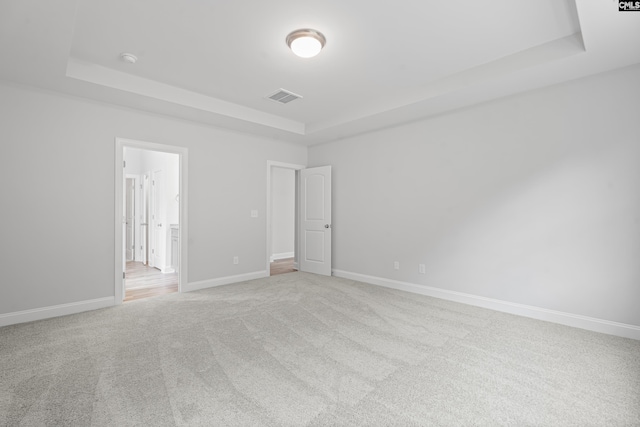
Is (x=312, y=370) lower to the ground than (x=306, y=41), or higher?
lower

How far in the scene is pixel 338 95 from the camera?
398 centimetres

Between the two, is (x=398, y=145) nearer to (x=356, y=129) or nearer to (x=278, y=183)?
(x=356, y=129)

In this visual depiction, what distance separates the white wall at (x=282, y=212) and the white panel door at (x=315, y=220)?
1957 mm

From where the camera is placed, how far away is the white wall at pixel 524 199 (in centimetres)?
290

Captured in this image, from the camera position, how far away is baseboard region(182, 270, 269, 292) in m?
4.50

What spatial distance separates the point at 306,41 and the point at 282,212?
18.9 feet

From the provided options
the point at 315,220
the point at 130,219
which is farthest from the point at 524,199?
the point at 130,219

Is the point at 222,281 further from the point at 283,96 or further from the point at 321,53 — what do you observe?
the point at 321,53

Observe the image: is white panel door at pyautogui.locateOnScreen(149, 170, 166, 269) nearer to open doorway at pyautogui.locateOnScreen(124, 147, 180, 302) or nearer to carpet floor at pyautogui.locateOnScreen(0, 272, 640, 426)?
open doorway at pyautogui.locateOnScreen(124, 147, 180, 302)

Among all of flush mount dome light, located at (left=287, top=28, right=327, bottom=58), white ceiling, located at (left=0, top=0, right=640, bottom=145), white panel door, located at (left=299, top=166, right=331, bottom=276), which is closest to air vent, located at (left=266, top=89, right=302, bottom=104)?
white ceiling, located at (left=0, top=0, right=640, bottom=145)

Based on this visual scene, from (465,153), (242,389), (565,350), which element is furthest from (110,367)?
(465,153)

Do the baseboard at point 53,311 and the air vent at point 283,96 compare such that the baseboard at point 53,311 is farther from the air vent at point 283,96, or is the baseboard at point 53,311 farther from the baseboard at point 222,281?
the air vent at point 283,96

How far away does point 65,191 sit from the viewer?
3492 millimetres

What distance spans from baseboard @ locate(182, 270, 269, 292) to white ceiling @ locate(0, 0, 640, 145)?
8.14ft
